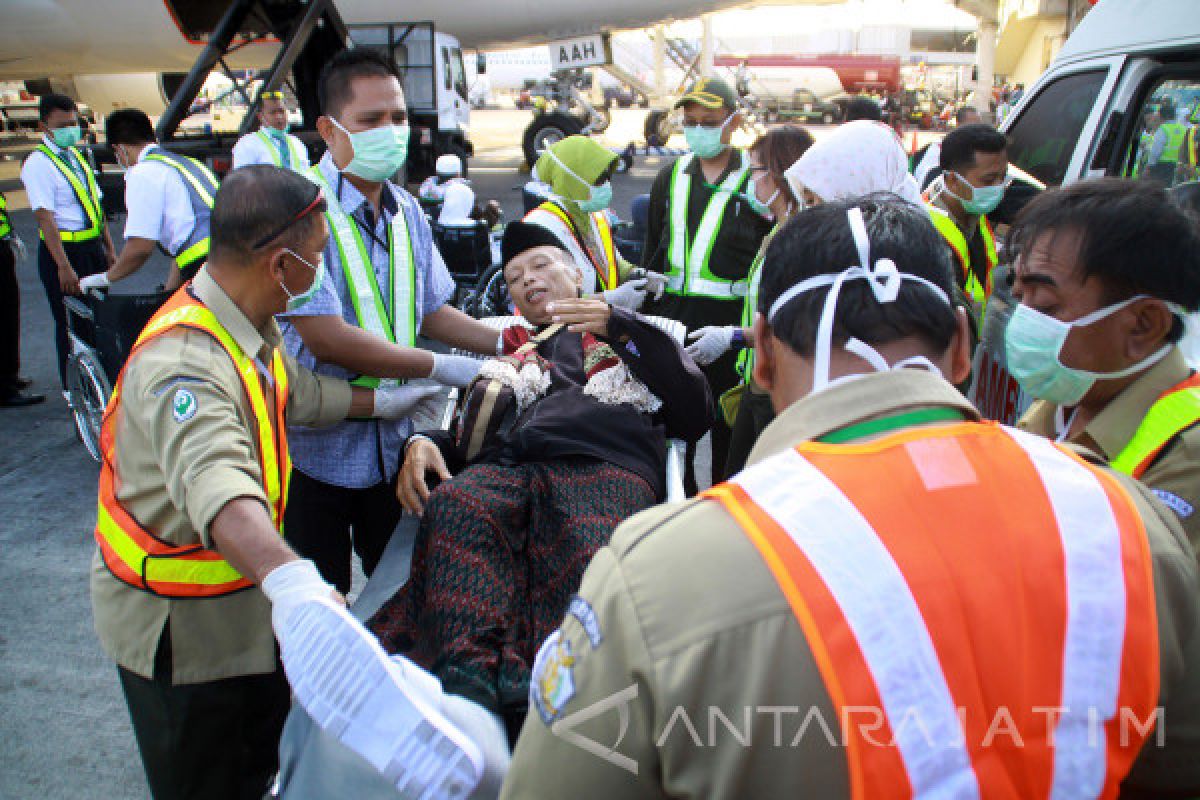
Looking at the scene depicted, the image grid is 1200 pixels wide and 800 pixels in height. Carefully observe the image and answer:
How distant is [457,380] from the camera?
→ 8.71 ft

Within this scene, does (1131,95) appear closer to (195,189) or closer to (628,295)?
(628,295)

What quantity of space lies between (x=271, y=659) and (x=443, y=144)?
12589mm

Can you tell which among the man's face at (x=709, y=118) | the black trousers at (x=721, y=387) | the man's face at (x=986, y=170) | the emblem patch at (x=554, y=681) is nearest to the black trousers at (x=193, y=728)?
the emblem patch at (x=554, y=681)

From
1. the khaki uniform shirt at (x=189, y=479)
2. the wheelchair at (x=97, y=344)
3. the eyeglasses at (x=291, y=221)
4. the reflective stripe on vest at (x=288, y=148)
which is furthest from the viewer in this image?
the reflective stripe on vest at (x=288, y=148)

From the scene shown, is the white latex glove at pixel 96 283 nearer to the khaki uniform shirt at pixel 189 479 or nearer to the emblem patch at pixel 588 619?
the khaki uniform shirt at pixel 189 479

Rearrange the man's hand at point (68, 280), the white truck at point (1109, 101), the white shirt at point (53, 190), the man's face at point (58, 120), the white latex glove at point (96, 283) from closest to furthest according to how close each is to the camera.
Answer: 1. the white truck at point (1109, 101)
2. the white latex glove at point (96, 283)
3. the man's hand at point (68, 280)
4. the white shirt at point (53, 190)
5. the man's face at point (58, 120)

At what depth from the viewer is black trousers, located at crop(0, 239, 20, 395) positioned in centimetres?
543

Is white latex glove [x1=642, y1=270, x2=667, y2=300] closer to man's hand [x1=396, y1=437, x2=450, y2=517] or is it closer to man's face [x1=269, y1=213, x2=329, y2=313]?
man's hand [x1=396, y1=437, x2=450, y2=517]

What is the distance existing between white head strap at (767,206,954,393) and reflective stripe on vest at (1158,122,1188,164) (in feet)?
9.92

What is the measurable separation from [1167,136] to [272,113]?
278 inches

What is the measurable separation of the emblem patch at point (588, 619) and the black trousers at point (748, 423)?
205 centimetres

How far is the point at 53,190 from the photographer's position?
5457mm

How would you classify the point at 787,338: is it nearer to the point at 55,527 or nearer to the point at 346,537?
the point at 346,537

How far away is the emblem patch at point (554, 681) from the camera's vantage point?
852mm
